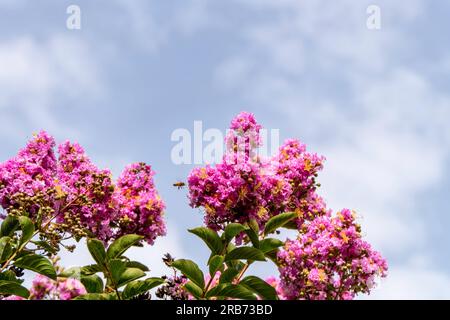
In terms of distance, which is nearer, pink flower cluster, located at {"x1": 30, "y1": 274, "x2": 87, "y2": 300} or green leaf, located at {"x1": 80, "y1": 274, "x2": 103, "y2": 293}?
pink flower cluster, located at {"x1": 30, "y1": 274, "x2": 87, "y2": 300}

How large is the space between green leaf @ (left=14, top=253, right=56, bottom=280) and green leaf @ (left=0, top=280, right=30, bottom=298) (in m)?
A: 0.30

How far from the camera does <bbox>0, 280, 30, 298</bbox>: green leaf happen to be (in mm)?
4805

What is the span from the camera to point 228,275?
5098 mm

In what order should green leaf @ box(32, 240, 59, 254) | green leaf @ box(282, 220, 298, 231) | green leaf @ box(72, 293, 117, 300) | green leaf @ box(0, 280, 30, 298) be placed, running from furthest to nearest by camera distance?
green leaf @ box(282, 220, 298, 231), green leaf @ box(32, 240, 59, 254), green leaf @ box(0, 280, 30, 298), green leaf @ box(72, 293, 117, 300)

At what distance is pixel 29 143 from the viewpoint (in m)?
6.66

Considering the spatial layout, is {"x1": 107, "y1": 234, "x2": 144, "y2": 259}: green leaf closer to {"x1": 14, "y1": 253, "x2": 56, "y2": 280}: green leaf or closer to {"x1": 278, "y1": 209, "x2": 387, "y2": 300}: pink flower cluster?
{"x1": 14, "y1": 253, "x2": 56, "y2": 280}: green leaf

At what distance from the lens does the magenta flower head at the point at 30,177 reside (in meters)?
Result: 5.89

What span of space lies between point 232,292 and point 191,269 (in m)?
0.40

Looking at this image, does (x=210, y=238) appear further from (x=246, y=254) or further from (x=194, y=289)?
(x=194, y=289)

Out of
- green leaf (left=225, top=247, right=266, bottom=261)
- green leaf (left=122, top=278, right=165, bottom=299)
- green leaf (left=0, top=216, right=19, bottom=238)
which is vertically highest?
green leaf (left=0, top=216, right=19, bottom=238)

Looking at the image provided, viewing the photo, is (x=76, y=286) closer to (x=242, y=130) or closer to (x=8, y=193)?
(x=8, y=193)

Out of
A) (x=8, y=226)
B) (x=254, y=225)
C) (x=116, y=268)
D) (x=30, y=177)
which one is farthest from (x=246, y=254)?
(x=30, y=177)

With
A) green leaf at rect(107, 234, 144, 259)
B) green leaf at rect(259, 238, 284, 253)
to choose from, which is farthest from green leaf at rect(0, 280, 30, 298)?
green leaf at rect(259, 238, 284, 253)
